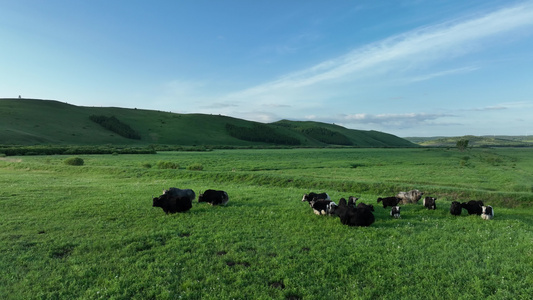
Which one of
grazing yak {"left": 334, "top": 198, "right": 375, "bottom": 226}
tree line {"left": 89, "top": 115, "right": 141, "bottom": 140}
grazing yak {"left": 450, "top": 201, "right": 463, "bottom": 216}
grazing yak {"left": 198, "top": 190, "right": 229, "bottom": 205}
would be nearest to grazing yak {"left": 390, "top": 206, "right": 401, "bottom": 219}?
grazing yak {"left": 334, "top": 198, "right": 375, "bottom": 226}

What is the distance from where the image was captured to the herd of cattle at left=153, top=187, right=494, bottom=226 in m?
13.3

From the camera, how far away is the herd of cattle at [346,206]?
524 inches

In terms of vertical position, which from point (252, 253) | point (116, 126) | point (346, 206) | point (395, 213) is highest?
point (116, 126)

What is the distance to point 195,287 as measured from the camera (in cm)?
796

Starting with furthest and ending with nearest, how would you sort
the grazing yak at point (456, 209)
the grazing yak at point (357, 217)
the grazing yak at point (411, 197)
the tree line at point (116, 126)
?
the tree line at point (116, 126), the grazing yak at point (411, 197), the grazing yak at point (456, 209), the grazing yak at point (357, 217)

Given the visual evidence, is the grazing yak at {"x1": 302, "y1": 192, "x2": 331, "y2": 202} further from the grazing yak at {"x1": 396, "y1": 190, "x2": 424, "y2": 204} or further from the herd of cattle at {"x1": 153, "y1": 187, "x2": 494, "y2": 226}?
the grazing yak at {"x1": 396, "y1": 190, "x2": 424, "y2": 204}

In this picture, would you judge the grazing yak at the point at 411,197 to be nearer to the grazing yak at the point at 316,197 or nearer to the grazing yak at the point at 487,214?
the grazing yak at the point at 487,214

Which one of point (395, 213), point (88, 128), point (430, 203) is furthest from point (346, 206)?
point (88, 128)

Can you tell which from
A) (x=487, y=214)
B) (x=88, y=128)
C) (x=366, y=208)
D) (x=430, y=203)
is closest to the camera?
(x=366, y=208)

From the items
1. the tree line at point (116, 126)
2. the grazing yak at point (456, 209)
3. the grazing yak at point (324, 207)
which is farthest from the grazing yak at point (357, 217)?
the tree line at point (116, 126)

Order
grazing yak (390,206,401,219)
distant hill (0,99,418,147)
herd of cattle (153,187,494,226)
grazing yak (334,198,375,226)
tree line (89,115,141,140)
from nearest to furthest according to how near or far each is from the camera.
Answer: grazing yak (334,198,375,226), herd of cattle (153,187,494,226), grazing yak (390,206,401,219), distant hill (0,99,418,147), tree line (89,115,141,140)

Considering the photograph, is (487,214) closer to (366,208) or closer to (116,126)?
(366,208)

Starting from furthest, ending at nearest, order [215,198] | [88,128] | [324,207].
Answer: [88,128], [215,198], [324,207]

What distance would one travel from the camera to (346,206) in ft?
45.5
